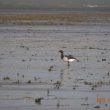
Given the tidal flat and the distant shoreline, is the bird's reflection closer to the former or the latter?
the tidal flat

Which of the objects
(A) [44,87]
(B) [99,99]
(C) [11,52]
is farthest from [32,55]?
(B) [99,99]

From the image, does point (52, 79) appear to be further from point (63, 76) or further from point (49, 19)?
point (49, 19)

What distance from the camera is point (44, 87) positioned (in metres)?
16.5

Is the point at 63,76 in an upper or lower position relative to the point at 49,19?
upper

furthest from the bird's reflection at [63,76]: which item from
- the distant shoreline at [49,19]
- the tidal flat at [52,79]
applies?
the distant shoreline at [49,19]

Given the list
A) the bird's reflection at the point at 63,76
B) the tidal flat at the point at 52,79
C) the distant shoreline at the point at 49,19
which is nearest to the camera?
the tidal flat at the point at 52,79

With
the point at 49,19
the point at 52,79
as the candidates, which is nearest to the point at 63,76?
the point at 52,79

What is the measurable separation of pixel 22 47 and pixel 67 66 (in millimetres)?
8729

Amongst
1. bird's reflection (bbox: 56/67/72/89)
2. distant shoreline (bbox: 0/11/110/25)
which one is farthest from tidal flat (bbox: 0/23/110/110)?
distant shoreline (bbox: 0/11/110/25)

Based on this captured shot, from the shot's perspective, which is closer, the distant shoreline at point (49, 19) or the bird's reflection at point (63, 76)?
the bird's reflection at point (63, 76)

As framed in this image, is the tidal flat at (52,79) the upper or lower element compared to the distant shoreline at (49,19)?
upper

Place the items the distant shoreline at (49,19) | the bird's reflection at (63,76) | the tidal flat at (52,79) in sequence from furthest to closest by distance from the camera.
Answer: the distant shoreline at (49,19)
the bird's reflection at (63,76)
the tidal flat at (52,79)

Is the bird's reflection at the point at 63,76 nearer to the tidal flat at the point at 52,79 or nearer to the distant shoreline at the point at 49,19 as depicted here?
the tidal flat at the point at 52,79

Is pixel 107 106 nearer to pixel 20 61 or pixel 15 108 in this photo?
pixel 15 108
